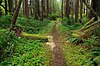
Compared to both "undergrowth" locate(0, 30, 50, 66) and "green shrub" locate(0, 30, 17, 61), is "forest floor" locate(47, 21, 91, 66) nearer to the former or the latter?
"undergrowth" locate(0, 30, 50, 66)

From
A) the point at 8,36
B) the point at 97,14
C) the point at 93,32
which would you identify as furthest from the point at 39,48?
the point at 97,14

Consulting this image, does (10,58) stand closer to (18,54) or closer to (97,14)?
(18,54)

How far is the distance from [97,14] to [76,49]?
419cm

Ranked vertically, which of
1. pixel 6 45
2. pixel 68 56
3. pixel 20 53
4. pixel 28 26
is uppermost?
pixel 28 26

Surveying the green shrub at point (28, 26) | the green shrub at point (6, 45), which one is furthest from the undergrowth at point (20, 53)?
the green shrub at point (28, 26)

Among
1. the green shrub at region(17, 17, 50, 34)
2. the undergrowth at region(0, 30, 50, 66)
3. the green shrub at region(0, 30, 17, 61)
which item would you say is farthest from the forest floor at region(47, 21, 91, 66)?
the green shrub at region(17, 17, 50, 34)

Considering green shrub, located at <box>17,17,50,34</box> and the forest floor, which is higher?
green shrub, located at <box>17,17,50,34</box>

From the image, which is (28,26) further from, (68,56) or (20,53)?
(68,56)

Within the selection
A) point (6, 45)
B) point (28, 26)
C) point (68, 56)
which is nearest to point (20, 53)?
point (6, 45)

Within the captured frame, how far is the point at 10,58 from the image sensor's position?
8734 millimetres

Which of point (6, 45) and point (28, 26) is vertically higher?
point (28, 26)

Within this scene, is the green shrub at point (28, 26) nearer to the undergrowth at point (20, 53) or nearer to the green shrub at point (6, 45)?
the undergrowth at point (20, 53)

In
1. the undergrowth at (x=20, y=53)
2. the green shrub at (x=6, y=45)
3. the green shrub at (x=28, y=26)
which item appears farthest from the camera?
the green shrub at (x=28, y=26)

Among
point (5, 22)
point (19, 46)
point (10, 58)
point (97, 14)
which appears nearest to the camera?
point (10, 58)
